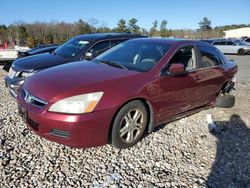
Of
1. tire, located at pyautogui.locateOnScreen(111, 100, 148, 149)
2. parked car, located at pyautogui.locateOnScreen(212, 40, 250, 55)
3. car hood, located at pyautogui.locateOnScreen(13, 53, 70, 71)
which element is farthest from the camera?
parked car, located at pyautogui.locateOnScreen(212, 40, 250, 55)

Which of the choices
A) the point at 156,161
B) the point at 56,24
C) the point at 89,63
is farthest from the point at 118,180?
the point at 56,24

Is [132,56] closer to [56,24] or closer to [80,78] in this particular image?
[80,78]

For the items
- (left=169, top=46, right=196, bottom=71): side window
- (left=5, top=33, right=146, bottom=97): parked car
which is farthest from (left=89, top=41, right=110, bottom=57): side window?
(left=169, top=46, right=196, bottom=71): side window

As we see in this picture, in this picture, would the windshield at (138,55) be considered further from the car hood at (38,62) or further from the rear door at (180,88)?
the car hood at (38,62)

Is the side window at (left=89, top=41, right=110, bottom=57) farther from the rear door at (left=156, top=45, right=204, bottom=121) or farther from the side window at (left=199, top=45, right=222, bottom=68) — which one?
the side window at (left=199, top=45, right=222, bottom=68)

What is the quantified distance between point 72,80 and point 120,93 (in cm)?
69

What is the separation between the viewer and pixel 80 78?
139 inches

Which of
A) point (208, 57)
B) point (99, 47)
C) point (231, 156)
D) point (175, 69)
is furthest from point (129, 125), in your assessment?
point (99, 47)

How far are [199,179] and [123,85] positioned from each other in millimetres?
1495

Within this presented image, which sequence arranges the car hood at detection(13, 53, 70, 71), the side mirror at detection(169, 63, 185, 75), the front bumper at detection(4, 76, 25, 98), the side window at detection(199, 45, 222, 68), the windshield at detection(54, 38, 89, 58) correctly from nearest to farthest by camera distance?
the side mirror at detection(169, 63, 185, 75) < the side window at detection(199, 45, 222, 68) < the front bumper at detection(4, 76, 25, 98) < the car hood at detection(13, 53, 70, 71) < the windshield at detection(54, 38, 89, 58)

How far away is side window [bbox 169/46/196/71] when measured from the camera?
4.36 m

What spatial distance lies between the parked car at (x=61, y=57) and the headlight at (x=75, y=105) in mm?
2417

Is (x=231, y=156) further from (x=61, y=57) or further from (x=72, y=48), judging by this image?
(x=72, y=48)

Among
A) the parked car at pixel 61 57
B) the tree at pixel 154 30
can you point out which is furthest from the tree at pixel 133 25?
the parked car at pixel 61 57
